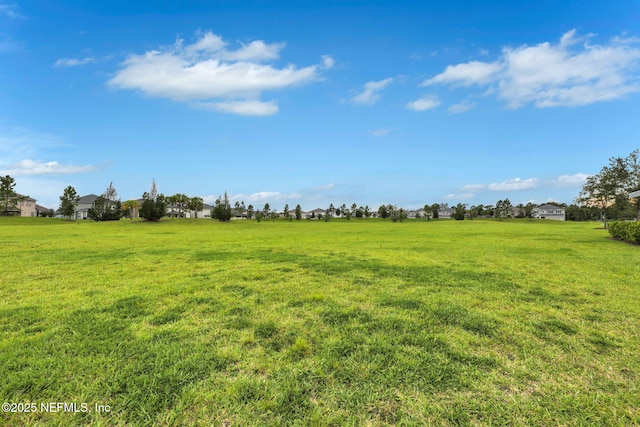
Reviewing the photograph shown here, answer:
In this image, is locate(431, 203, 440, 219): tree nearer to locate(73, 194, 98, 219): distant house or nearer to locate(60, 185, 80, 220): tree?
locate(60, 185, 80, 220): tree

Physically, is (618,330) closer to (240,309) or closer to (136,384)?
(240,309)

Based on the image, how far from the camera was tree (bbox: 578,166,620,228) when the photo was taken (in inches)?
1303

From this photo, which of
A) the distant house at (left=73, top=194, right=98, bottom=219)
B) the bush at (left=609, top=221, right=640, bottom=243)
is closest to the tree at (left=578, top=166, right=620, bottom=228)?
the bush at (left=609, top=221, right=640, bottom=243)

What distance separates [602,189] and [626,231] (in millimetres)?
22067

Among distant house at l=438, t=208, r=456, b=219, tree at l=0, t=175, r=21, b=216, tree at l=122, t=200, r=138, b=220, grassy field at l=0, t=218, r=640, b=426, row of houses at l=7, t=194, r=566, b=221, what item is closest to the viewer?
grassy field at l=0, t=218, r=640, b=426

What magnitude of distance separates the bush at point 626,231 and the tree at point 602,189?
17.7 m

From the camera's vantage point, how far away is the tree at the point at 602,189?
3309 cm

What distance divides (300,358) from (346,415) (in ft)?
3.06

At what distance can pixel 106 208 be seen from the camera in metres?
63.8

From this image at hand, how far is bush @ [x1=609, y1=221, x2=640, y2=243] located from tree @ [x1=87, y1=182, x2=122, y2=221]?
7607cm

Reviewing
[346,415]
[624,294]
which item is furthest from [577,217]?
[346,415]

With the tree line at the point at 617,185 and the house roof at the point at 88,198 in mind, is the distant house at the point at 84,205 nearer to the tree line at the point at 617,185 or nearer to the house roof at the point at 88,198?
the house roof at the point at 88,198

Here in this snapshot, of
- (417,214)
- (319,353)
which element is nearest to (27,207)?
(319,353)

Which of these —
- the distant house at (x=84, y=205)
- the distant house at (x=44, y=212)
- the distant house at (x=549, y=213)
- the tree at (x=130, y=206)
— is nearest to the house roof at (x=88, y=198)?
the distant house at (x=84, y=205)
